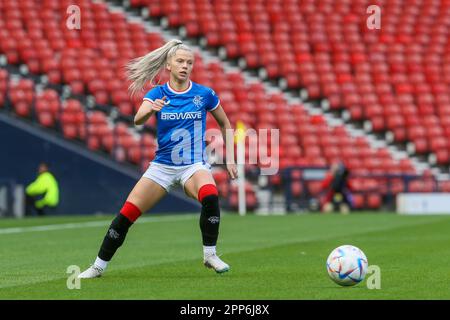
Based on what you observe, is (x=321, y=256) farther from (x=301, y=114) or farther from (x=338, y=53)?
(x=338, y=53)

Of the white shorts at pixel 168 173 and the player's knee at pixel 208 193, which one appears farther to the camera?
the white shorts at pixel 168 173

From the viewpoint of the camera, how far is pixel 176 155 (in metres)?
11.1

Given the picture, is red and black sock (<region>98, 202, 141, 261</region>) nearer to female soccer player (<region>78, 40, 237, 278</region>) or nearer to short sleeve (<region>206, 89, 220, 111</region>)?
female soccer player (<region>78, 40, 237, 278</region>)

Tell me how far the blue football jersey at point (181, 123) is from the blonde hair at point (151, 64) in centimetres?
25

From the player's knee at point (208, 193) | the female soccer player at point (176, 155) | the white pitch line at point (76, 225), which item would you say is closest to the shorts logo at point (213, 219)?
the female soccer player at point (176, 155)

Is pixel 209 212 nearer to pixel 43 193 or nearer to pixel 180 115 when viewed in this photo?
pixel 180 115

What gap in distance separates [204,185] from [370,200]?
22.1 metres

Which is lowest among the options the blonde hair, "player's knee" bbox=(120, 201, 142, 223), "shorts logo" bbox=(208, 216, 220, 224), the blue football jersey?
"shorts logo" bbox=(208, 216, 220, 224)

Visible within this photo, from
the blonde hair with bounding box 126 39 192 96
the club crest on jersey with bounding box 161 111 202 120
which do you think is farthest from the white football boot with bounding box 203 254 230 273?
the blonde hair with bounding box 126 39 192 96

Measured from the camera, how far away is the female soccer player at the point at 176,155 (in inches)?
434

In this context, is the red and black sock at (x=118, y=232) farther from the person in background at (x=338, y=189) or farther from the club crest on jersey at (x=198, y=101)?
the person in background at (x=338, y=189)

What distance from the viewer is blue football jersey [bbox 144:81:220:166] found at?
11.0 metres

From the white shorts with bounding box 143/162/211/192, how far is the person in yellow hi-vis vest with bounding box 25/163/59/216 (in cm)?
1841
